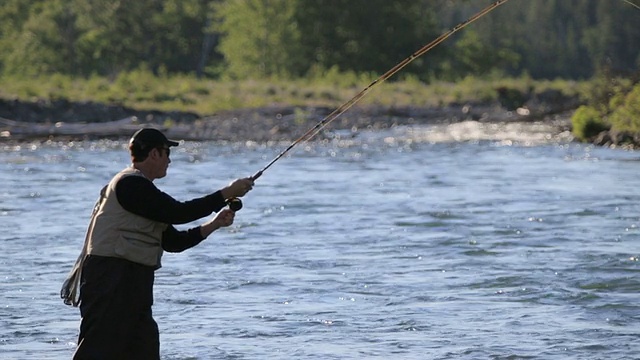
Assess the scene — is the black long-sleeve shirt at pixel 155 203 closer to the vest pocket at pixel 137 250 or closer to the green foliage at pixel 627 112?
the vest pocket at pixel 137 250

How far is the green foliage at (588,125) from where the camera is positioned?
29766 mm

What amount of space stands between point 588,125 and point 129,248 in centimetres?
2473

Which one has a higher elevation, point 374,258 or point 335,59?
point 335,59

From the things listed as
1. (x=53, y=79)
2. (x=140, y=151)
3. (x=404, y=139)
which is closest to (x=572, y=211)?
(x=140, y=151)

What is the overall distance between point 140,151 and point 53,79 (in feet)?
125

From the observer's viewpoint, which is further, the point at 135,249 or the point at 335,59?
the point at 335,59

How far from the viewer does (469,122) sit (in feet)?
119

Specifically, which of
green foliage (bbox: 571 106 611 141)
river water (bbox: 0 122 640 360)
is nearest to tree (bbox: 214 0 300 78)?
green foliage (bbox: 571 106 611 141)

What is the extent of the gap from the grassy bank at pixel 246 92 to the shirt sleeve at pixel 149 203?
29.6 m

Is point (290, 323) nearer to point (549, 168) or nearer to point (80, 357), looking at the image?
point (80, 357)

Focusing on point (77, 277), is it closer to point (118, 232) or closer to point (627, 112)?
point (118, 232)

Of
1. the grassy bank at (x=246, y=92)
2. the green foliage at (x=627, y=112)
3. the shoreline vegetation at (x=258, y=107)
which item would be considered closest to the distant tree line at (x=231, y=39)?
the grassy bank at (x=246, y=92)

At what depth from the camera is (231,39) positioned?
59.0m

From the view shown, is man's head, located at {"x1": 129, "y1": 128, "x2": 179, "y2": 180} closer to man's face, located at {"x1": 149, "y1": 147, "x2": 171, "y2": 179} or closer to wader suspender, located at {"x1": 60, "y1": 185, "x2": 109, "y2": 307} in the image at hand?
man's face, located at {"x1": 149, "y1": 147, "x2": 171, "y2": 179}
